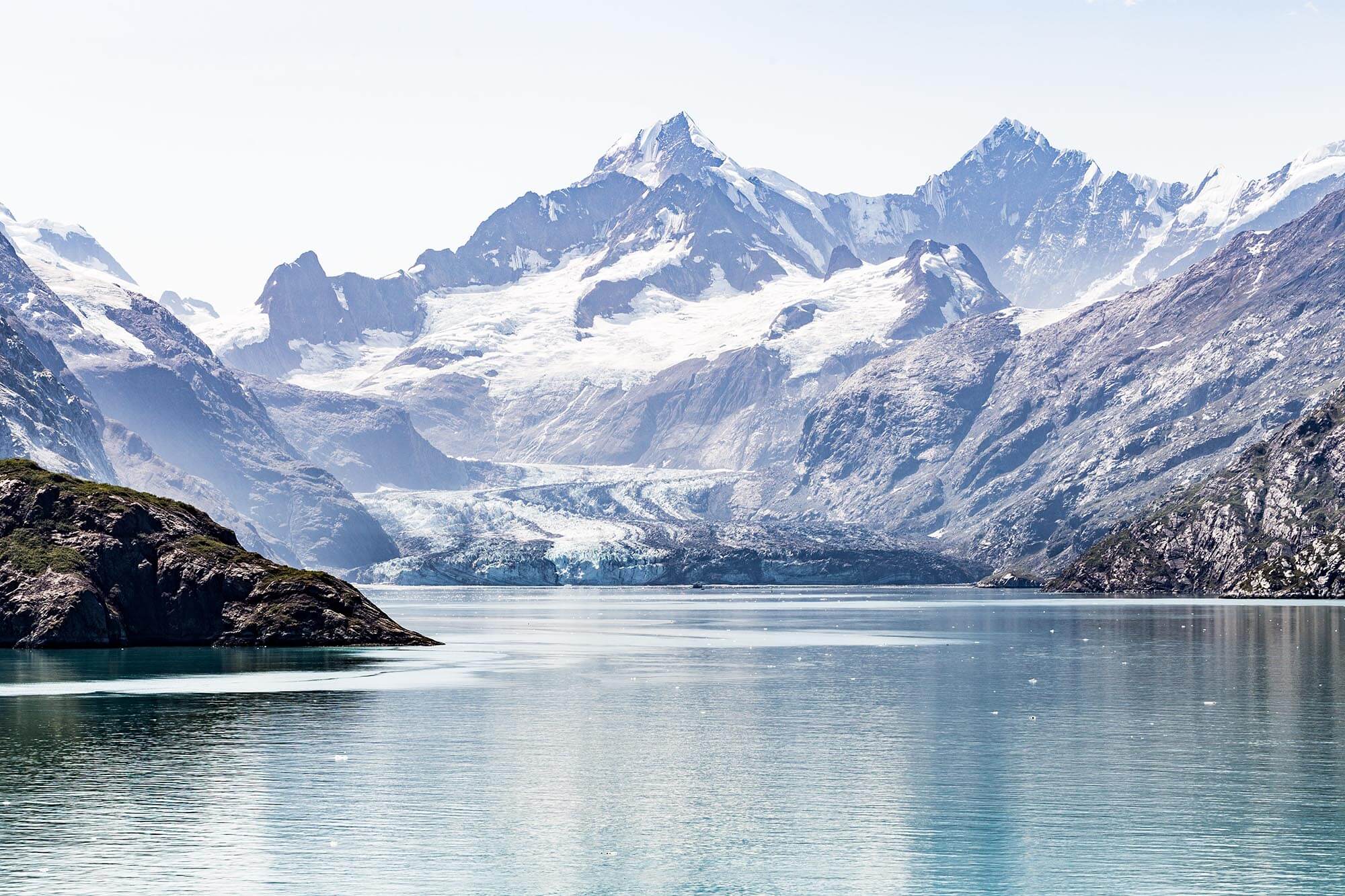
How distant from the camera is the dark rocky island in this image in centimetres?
17400

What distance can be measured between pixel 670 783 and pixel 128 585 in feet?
380

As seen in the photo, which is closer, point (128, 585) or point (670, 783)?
point (670, 783)

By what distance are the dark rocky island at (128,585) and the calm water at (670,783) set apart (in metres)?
32.2

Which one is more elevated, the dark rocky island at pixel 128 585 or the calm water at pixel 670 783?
the dark rocky island at pixel 128 585

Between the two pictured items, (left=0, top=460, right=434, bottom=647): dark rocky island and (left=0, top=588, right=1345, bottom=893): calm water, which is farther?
(left=0, top=460, right=434, bottom=647): dark rocky island

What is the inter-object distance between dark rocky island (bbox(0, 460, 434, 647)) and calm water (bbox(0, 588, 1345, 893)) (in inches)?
1269

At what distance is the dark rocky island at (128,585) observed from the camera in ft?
571

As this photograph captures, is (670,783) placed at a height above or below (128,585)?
below

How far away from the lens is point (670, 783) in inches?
3209

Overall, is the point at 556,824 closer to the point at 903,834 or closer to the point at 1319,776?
the point at 903,834

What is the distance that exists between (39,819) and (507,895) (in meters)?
24.7

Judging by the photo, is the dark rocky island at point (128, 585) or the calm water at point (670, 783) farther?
the dark rocky island at point (128, 585)

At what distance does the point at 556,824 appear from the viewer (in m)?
70.9

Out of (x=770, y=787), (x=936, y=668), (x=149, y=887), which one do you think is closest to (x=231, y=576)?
(x=936, y=668)
